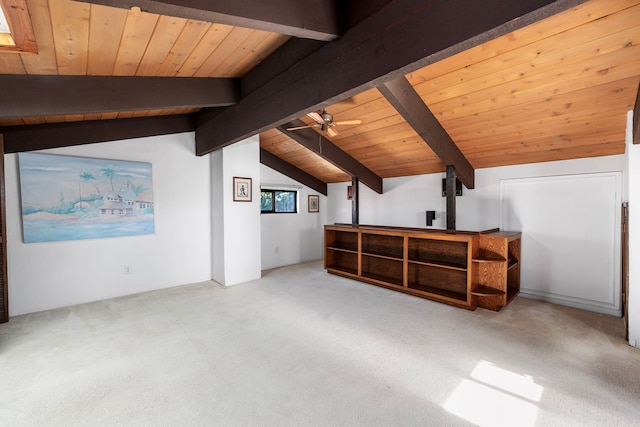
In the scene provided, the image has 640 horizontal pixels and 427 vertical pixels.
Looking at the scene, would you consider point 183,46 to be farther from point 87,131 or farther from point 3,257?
point 3,257

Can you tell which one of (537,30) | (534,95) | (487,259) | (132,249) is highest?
(537,30)

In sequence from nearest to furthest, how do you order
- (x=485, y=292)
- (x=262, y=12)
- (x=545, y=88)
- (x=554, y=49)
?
(x=262, y=12), (x=554, y=49), (x=545, y=88), (x=485, y=292)

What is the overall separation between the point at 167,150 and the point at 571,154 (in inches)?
228

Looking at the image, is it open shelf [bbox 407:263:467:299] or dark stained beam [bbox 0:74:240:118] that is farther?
open shelf [bbox 407:263:467:299]

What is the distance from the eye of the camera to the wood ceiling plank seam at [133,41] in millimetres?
1751

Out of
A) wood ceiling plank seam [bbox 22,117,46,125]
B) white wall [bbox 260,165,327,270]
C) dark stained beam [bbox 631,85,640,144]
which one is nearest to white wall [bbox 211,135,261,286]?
white wall [bbox 260,165,327,270]

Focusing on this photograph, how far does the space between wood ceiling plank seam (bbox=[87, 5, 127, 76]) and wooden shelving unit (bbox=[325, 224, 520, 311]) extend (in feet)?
12.6

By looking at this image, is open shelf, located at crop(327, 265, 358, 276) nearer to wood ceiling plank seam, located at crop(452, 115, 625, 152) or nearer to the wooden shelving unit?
the wooden shelving unit

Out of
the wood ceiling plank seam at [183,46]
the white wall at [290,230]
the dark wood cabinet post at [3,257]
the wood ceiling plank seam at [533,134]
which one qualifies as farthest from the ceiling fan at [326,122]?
the dark wood cabinet post at [3,257]

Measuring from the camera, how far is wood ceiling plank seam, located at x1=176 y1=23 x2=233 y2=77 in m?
2.00

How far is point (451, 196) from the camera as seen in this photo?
4281 mm

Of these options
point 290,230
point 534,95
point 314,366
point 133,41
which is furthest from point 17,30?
point 290,230

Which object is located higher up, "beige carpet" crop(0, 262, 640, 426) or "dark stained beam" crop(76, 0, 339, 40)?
"dark stained beam" crop(76, 0, 339, 40)

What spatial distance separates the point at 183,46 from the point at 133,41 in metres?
0.34
